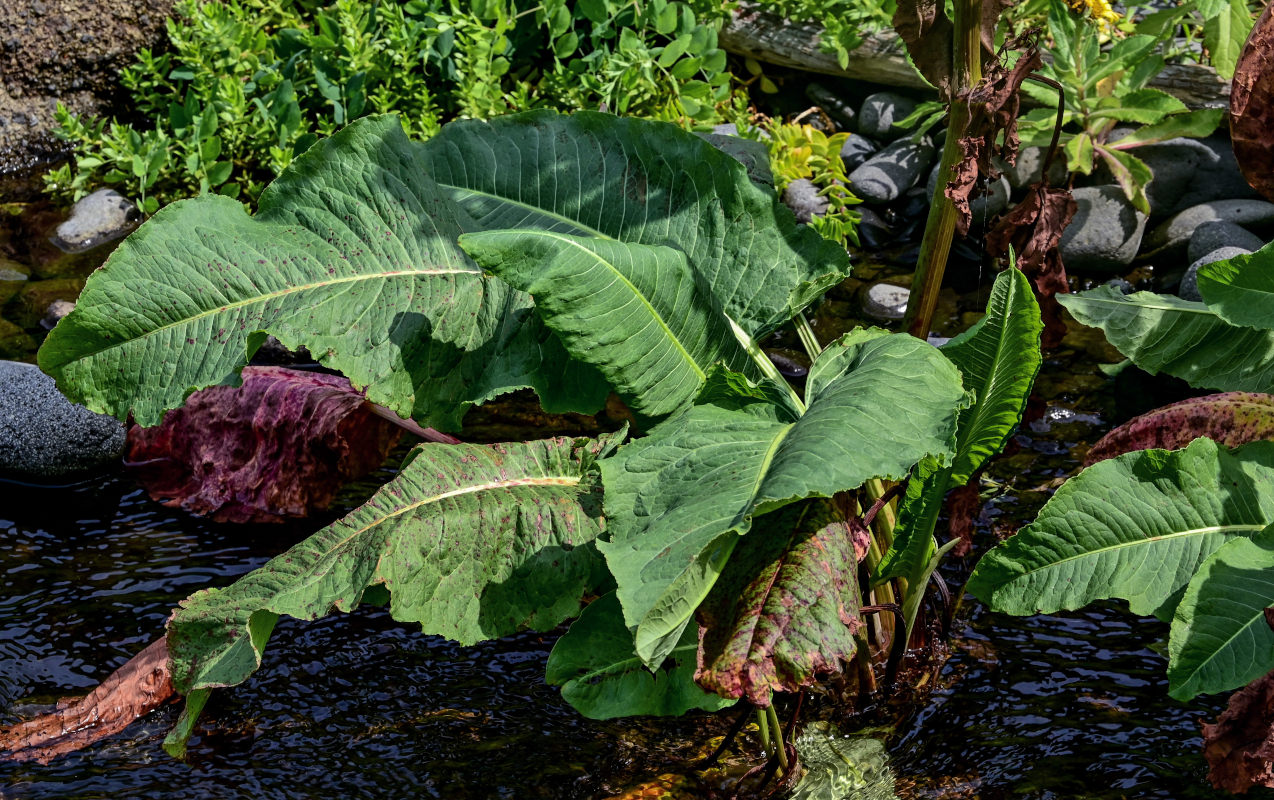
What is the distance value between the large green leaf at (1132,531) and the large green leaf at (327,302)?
3.46 feet

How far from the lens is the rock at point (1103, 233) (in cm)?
489

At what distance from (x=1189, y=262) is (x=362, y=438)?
11.4ft

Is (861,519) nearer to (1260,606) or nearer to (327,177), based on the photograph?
(1260,606)

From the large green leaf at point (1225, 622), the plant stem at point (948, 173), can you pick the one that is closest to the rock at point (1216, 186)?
the plant stem at point (948, 173)

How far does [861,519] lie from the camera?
251 cm

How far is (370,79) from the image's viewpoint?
5438 millimetres

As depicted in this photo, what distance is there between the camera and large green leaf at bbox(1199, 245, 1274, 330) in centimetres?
276

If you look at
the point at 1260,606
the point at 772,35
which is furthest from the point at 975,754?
the point at 772,35

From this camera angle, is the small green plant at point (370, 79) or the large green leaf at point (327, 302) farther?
the small green plant at point (370, 79)

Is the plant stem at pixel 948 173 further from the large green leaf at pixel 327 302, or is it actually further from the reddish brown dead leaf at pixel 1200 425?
the large green leaf at pixel 327 302

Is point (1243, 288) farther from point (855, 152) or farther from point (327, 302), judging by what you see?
point (855, 152)

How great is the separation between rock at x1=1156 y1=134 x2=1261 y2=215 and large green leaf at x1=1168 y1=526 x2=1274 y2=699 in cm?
312

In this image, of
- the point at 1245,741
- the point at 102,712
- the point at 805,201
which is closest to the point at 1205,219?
the point at 805,201

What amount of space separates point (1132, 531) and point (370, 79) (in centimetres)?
408
